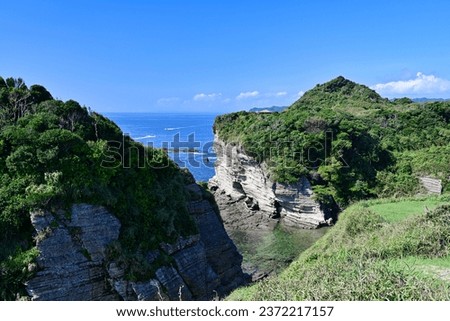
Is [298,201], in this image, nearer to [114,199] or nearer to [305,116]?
[305,116]

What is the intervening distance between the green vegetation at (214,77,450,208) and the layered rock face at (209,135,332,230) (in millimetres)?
962

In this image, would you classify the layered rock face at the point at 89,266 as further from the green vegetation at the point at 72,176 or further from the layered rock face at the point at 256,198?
the layered rock face at the point at 256,198

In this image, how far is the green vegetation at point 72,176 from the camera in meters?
11.3

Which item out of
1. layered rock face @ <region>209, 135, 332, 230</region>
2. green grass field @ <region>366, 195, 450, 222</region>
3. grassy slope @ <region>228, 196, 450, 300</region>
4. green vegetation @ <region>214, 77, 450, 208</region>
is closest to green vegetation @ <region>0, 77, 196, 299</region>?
grassy slope @ <region>228, 196, 450, 300</region>

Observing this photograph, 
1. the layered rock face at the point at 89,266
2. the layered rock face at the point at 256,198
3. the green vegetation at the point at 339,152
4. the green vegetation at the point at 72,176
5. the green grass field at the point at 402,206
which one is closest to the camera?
the layered rock face at the point at 89,266

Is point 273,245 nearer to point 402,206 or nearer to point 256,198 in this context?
point 256,198

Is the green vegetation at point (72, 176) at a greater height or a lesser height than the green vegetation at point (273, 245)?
greater

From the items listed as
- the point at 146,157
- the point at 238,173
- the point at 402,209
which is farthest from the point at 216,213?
the point at 238,173

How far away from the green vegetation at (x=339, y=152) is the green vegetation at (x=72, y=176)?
19.4 meters

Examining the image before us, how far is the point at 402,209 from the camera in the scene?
46.7ft

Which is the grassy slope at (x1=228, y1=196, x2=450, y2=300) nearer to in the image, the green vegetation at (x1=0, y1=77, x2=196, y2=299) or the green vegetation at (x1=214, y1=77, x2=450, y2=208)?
the green vegetation at (x1=0, y1=77, x2=196, y2=299)

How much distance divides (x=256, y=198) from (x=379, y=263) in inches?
1168

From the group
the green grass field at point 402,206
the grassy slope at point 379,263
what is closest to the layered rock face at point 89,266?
the grassy slope at point 379,263

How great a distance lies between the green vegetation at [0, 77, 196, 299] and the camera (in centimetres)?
1132
